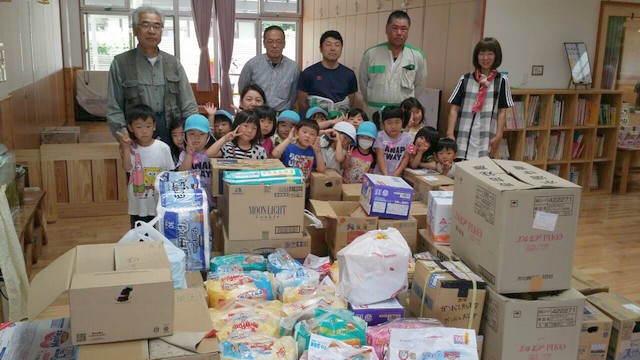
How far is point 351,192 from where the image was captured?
3064 mm

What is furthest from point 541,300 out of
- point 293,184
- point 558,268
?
point 293,184

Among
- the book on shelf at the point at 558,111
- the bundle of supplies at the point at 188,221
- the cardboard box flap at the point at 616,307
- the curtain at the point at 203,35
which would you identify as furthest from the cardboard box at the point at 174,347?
the curtain at the point at 203,35

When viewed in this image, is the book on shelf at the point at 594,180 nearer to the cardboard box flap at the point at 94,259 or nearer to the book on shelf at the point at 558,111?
the book on shelf at the point at 558,111

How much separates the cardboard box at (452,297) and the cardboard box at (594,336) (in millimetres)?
495

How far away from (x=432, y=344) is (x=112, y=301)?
1.00m

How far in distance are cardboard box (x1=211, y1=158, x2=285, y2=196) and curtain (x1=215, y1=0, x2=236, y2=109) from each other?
6429 mm

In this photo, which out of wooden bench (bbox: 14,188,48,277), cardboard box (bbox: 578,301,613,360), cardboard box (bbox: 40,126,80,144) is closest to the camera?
cardboard box (bbox: 578,301,613,360)

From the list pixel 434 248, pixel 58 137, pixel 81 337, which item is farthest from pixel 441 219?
pixel 58 137

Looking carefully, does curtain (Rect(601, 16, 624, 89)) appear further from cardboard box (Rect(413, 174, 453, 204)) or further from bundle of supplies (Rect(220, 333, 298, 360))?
bundle of supplies (Rect(220, 333, 298, 360))

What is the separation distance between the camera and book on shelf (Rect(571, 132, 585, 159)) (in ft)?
20.1

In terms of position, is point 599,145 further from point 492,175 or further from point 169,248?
point 169,248

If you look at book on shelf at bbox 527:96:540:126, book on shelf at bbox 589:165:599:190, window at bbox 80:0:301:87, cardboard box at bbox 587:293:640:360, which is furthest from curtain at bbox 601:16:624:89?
window at bbox 80:0:301:87

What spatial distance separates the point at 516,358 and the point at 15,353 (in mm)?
1689

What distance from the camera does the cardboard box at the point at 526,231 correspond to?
1.95 meters
